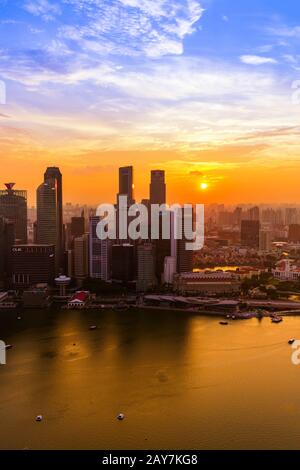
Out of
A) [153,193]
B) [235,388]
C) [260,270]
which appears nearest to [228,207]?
[153,193]

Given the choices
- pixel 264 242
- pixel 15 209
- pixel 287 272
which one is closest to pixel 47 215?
pixel 15 209

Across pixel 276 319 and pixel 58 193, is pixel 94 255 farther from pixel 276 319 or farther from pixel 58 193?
pixel 276 319

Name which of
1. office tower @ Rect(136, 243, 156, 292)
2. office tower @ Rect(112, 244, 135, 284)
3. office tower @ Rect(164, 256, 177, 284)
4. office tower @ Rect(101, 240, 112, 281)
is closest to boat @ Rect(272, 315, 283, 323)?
office tower @ Rect(136, 243, 156, 292)

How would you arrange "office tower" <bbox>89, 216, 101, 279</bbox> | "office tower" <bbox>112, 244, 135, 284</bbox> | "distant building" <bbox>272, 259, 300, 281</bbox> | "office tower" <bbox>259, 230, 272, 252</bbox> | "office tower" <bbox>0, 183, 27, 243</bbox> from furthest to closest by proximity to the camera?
"office tower" <bbox>259, 230, 272, 252</bbox> < "office tower" <bbox>0, 183, 27, 243</bbox> < "distant building" <bbox>272, 259, 300, 281</bbox> < "office tower" <bbox>89, 216, 101, 279</bbox> < "office tower" <bbox>112, 244, 135, 284</bbox>

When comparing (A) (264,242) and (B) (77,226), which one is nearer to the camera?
(B) (77,226)
